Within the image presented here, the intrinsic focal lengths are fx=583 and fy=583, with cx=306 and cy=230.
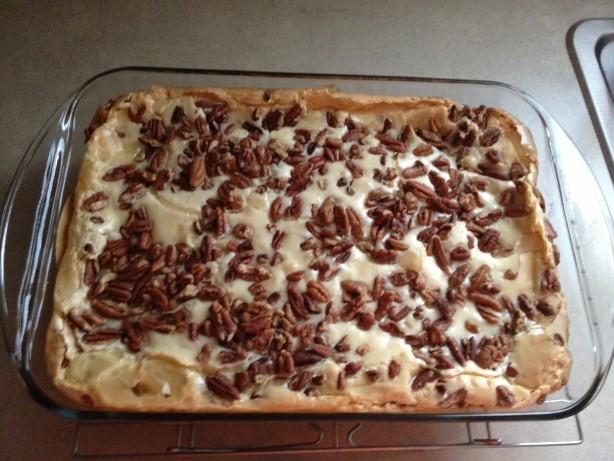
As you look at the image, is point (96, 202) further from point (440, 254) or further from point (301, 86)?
point (440, 254)

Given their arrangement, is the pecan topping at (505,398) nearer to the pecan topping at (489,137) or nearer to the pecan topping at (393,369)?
the pecan topping at (393,369)

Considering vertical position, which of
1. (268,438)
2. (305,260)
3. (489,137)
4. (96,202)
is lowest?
(268,438)

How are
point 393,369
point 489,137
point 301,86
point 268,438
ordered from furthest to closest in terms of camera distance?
point 301,86
point 489,137
point 268,438
point 393,369

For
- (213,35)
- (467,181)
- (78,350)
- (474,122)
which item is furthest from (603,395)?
(213,35)

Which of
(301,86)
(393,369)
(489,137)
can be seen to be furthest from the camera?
(301,86)

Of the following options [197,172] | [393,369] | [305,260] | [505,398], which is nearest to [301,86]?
[197,172]

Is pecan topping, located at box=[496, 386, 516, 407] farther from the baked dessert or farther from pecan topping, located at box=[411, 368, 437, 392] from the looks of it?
pecan topping, located at box=[411, 368, 437, 392]

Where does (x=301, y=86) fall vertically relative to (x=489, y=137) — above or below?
above

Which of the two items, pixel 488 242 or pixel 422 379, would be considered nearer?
pixel 422 379
